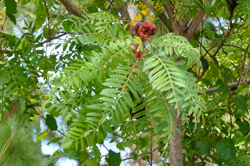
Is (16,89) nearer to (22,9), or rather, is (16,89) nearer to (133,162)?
(22,9)

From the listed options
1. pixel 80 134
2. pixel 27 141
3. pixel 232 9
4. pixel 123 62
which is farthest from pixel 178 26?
pixel 27 141

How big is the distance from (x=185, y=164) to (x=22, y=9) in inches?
55.1

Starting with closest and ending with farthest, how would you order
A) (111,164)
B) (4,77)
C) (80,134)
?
1. (80,134)
2. (4,77)
3. (111,164)

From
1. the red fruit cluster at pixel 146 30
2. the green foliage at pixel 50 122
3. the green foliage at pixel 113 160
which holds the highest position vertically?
the red fruit cluster at pixel 146 30

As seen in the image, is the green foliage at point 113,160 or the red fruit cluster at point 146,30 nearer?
the red fruit cluster at point 146,30

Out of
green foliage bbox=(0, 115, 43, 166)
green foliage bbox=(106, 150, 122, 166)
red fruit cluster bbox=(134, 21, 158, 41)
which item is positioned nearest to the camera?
red fruit cluster bbox=(134, 21, 158, 41)

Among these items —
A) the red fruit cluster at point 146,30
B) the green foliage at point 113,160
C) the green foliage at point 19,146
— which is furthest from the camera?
the green foliage at point 19,146

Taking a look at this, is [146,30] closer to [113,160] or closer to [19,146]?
[113,160]

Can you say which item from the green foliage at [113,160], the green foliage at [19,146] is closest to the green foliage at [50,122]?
the green foliage at [113,160]

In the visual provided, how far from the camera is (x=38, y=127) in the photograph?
4.57 feet

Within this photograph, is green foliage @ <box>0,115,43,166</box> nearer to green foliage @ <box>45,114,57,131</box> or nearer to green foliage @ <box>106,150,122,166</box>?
green foliage @ <box>45,114,57,131</box>

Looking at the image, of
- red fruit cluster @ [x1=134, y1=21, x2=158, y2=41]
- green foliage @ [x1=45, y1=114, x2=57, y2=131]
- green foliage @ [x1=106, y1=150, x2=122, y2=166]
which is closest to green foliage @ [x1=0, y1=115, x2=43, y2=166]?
green foliage @ [x1=45, y1=114, x2=57, y2=131]

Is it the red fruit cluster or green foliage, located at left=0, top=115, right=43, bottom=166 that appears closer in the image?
the red fruit cluster

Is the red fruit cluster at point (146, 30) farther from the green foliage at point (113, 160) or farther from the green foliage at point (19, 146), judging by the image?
the green foliage at point (19, 146)
